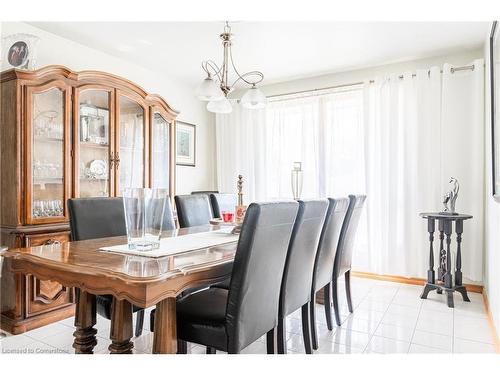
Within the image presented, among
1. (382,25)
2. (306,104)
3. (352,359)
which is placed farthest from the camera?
(306,104)

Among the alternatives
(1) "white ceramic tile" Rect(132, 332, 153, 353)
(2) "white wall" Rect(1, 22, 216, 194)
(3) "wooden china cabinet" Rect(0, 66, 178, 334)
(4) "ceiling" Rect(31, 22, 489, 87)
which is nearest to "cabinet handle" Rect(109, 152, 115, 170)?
(3) "wooden china cabinet" Rect(0, 66, 178, 334)

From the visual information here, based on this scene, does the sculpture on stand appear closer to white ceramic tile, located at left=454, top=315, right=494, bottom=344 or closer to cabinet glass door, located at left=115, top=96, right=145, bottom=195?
white ceramic tile, located at left=454, top=315, right=494, bottom=344

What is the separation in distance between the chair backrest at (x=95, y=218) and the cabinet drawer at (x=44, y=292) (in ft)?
2.07

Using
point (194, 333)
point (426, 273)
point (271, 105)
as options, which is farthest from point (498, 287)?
point (271, 105)

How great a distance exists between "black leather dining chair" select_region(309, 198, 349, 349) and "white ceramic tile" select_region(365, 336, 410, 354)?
0.32 metres

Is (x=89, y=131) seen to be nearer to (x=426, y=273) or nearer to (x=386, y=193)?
(x=386, y=193)

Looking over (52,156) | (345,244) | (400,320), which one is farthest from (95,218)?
(400,320)

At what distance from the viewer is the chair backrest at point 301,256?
1777mm

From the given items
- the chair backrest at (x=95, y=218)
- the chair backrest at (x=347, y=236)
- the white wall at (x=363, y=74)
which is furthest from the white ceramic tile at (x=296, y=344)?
the white wall at (x=363, y=74)

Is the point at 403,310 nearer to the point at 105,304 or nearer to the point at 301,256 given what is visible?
the point at 301,256

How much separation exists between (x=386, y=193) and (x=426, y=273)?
34.5 inches

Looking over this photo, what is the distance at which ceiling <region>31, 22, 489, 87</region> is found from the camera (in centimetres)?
292

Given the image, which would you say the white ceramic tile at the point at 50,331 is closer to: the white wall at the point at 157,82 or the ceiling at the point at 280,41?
the white wall at the point at 157,82

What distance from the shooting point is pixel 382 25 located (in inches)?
115
